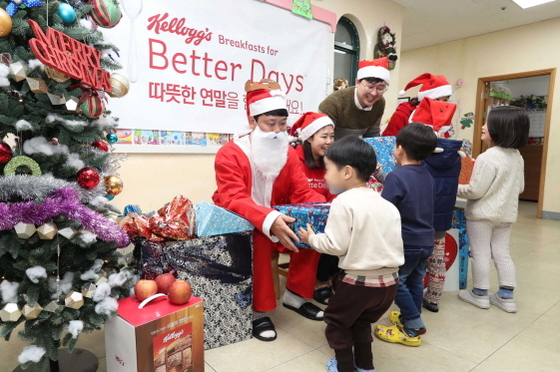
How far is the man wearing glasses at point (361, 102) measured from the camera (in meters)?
2.48

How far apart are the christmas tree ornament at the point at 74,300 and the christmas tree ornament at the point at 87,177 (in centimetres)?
37

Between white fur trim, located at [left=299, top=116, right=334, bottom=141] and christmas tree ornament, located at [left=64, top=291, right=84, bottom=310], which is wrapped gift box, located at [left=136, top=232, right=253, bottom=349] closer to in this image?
christmas tree ornament, located at [left=64, top=291, right=84, bottom=310]

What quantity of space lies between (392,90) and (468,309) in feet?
10.4

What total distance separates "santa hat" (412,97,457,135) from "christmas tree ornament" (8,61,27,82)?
6.67 feet


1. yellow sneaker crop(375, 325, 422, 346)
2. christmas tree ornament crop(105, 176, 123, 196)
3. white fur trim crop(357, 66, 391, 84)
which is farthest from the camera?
white fur trim crop(357, 66, 391, 84)

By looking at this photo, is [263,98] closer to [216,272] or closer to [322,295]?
[216,272]

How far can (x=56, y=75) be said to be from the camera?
1207 mm

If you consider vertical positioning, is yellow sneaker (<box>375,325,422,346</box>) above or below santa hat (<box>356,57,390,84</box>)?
below

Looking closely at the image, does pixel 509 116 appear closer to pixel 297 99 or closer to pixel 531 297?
pixel 531 297

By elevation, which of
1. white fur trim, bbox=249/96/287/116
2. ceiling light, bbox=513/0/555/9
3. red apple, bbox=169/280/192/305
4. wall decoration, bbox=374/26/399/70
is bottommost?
red apple, bbox=169/280/192/305

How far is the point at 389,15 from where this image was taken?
4605 millimetres

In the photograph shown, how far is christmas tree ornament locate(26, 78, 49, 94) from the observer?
1162mm

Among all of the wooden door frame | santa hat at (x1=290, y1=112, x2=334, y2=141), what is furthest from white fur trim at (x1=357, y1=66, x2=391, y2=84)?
the wooden door frame

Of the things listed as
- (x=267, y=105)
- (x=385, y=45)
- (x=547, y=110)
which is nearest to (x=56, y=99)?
(x=267, y=105)
